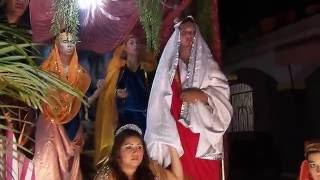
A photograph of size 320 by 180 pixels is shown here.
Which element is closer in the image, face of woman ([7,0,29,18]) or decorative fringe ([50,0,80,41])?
decorative fringe ([50,0,80,41])

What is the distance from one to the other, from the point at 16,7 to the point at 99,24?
0.43 m

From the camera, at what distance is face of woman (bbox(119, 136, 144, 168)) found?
271cm

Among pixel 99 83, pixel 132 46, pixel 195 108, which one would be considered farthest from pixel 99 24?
pixel 195 108

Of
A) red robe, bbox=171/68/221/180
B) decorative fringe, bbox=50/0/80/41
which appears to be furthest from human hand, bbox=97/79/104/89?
decorative fringe, bbox=50/0/80/41

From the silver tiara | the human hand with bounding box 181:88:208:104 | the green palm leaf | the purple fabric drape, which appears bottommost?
the silver tiara

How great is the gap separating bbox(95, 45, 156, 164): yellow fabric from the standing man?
19cm

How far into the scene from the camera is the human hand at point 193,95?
291cm

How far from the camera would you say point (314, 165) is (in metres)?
2.87

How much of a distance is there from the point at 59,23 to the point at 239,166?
5.72ft

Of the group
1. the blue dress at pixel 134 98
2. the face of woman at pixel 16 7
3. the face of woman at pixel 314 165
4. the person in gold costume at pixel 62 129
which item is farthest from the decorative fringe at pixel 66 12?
the face of woman at pixel 314 165

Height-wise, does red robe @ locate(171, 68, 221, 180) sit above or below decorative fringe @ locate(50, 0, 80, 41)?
A: below

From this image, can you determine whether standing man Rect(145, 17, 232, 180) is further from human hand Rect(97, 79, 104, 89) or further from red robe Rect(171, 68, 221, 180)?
human hand Rect(97, 79, 104, 89)

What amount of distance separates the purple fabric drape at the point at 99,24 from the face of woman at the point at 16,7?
0.15 ft

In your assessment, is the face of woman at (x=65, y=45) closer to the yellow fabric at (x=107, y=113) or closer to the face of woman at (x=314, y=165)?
the yellow fabric at (x=107, y=113)
